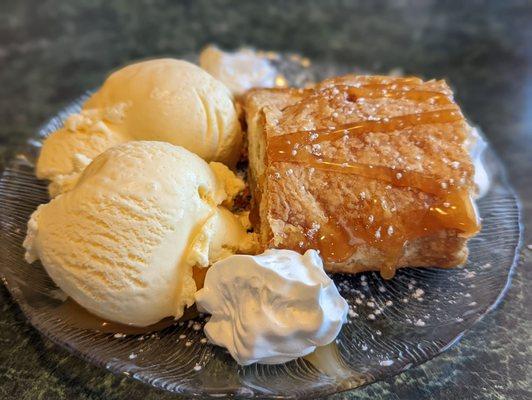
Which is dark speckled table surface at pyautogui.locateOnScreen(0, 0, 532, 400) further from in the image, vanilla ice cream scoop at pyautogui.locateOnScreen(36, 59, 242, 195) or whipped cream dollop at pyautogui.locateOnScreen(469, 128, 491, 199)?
vanilla ice cream scoop at pyautogui.locateOnScreen(36, 59, 242, 195)

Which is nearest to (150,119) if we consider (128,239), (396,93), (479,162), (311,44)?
(128,239)

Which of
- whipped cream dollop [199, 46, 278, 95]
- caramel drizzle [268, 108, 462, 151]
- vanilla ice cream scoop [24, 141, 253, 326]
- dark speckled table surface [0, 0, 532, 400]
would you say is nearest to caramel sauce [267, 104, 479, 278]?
caramel drizzle [268, 108, 462, 151]

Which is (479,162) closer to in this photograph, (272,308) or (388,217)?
(388,217)

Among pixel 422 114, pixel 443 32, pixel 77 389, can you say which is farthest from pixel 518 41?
pixel 77 389

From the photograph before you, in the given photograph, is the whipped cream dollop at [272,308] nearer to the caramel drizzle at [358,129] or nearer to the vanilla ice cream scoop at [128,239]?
the vanilla ice cream scoop at [128,239]

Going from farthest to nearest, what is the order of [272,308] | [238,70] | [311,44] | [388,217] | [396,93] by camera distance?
[311,44]
[238,70]
[396,93]
[388,217]
[272,308]
